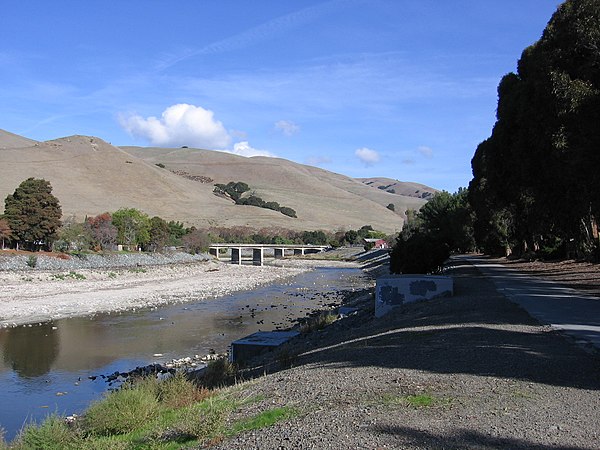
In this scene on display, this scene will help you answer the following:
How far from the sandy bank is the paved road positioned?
22.5 meters

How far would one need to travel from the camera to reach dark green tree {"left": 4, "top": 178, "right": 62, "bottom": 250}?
203 ft

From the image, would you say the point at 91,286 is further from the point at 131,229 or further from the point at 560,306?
the point at 560,306

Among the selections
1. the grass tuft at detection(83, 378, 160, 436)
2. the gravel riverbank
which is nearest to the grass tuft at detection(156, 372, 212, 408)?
the grass tuft at detection(83, 378, 160, 436)

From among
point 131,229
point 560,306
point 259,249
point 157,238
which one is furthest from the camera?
point 259,249

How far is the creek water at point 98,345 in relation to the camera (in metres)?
16.1

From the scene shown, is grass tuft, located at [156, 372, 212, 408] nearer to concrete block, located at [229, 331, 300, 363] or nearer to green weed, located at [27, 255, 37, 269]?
concrete block, located at [229, 331, 300, 363]

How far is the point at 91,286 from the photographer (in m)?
48.3

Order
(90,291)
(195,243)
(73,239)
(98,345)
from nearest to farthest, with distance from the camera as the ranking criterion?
(98,345) → (90,291) → (73,239) → (195,243)

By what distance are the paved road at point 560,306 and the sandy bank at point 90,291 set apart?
2254 centimetres

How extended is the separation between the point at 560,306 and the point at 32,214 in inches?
2268

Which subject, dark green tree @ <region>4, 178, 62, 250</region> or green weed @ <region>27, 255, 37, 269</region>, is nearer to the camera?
green weed @ <region>27, 255, 37, 269</region>

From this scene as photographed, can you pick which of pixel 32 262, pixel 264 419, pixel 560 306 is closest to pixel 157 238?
pixel 32 262

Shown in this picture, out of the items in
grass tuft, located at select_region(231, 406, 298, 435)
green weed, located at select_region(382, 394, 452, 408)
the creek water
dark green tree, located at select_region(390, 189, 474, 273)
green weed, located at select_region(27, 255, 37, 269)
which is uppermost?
dark green tree, located at select_region(390, 189, 474, 273)

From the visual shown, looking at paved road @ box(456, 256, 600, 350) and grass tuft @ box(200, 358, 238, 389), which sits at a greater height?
paved road @ box(456, 256, 600, 350)
